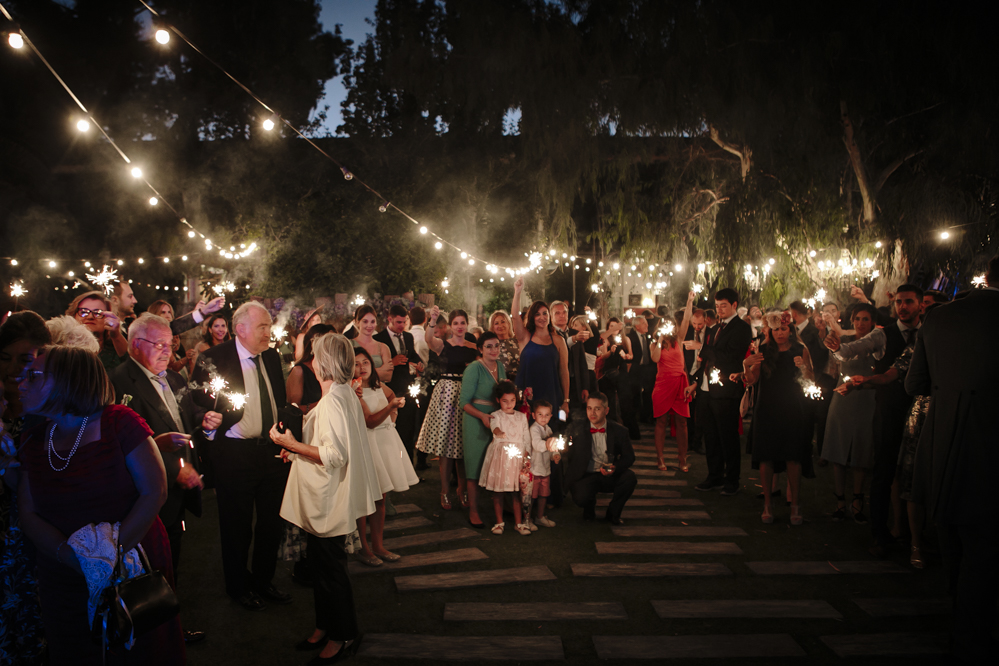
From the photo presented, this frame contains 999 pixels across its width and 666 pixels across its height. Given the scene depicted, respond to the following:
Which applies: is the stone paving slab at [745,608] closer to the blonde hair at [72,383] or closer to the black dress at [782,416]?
the black dress at [782,416]

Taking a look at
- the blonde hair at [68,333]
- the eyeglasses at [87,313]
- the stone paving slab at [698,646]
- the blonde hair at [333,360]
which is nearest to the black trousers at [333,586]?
the blonde hair at [333,360]

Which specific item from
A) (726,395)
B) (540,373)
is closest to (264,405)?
(540,373)

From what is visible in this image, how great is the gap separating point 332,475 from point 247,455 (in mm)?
748

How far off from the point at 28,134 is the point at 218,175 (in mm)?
5834

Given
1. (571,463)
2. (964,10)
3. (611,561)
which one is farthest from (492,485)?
(964,10)

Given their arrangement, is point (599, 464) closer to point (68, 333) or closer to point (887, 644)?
point (887, 644)

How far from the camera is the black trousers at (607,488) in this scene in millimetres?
5727

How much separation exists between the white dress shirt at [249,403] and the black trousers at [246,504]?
6 centimetres

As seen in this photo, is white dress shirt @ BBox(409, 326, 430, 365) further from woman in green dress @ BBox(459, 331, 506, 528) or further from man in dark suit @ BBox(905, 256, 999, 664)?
man in dark suit @ BBox(905, 256, 999, 664)

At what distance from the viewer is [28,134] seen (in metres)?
19.8

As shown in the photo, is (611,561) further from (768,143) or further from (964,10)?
(964,10)

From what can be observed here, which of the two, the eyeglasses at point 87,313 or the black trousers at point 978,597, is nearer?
Result: the black trousers at point 978,597

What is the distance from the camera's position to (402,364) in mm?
6508

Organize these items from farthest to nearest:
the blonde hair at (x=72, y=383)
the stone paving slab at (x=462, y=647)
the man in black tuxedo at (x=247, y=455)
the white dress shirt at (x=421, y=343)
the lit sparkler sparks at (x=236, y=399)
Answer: the white dress shirt at (x=421, y=343) → the man in black tuxedo at (x=247, y=455) → the lit sparkler sparks at (x=236, y=399) → the stone paving slab at (x=462, y=647) → the blonde hair at (x=72, y=383)
